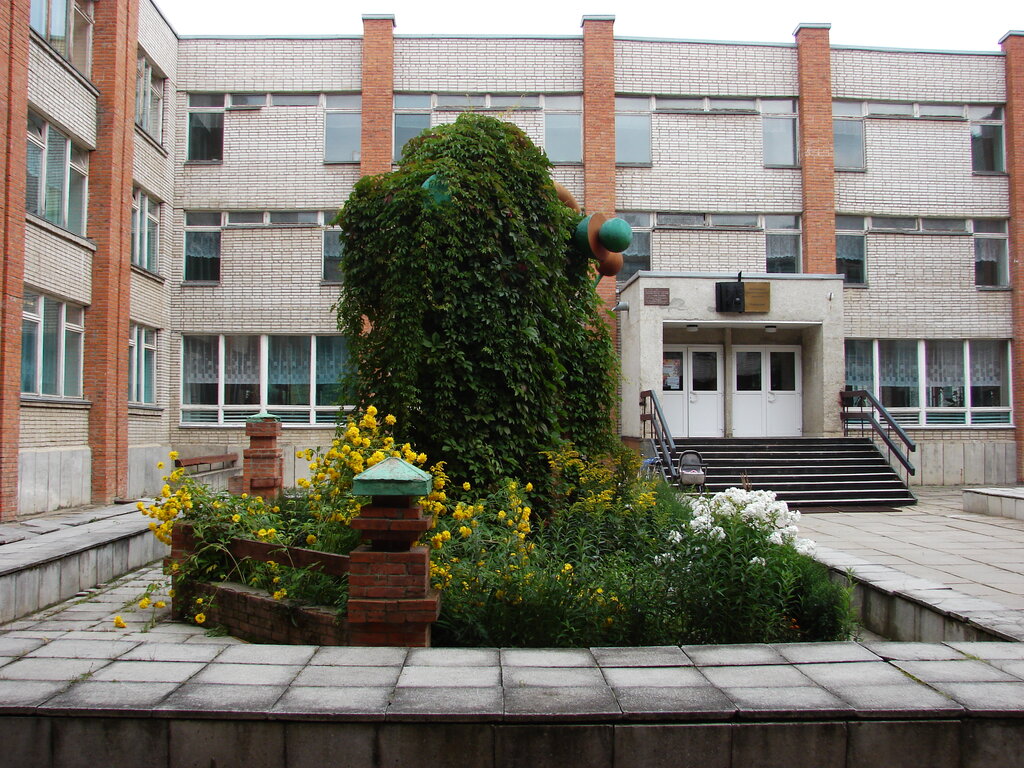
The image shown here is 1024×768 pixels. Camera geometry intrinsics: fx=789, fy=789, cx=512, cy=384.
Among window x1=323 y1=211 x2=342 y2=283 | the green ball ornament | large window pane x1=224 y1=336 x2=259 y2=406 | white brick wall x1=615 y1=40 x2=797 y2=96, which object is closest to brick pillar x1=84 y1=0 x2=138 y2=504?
large window pane x1=224 y1=336 x2=259 y2=406

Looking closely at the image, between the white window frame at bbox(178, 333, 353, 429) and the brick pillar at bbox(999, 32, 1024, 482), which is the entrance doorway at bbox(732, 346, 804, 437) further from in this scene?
the white window frame at bbox(178, 333, 353, 429)

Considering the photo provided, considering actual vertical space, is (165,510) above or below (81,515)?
above

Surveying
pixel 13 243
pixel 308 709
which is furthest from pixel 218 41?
pixel 308 709

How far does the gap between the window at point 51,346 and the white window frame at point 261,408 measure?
4.10 m

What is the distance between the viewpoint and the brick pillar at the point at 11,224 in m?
11.0

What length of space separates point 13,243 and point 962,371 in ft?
63.1

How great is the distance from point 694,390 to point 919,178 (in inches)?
299

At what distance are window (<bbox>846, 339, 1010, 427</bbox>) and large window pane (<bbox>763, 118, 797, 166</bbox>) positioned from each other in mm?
4623

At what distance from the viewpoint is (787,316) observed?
16391mm

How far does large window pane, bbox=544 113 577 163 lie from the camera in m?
18.5

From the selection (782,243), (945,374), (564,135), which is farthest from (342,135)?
(945,374)

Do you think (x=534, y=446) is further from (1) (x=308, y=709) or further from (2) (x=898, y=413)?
(2) (x=898, y=413)

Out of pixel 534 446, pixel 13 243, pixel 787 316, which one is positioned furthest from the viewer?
pixel 787 316

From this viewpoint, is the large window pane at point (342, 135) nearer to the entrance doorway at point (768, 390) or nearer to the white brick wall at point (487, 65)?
the white brick wall at point (487, 65)
